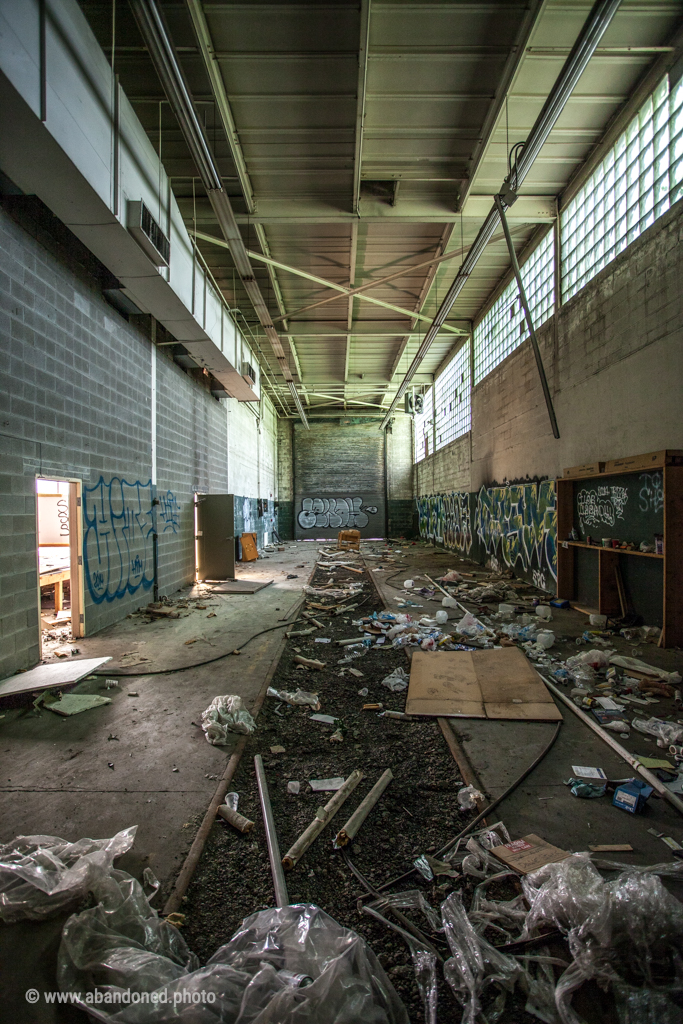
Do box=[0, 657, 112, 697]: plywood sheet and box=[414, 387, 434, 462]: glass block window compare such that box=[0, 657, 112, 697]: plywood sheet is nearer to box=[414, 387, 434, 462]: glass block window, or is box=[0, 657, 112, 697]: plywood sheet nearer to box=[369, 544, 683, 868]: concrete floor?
box=[369, 544, 683, 868]: concrete floor

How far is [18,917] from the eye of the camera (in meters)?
1.68

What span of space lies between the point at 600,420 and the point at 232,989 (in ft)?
22.1

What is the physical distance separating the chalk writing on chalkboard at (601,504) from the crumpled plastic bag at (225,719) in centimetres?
513

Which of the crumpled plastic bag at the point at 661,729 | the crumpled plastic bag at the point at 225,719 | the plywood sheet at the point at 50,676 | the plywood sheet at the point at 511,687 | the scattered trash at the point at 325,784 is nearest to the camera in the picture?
the scattered trash at the point at 325,784

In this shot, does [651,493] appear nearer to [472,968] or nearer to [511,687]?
[511,687]

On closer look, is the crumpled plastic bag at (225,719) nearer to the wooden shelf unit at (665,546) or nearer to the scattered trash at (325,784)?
the scattered trash at (325,784)

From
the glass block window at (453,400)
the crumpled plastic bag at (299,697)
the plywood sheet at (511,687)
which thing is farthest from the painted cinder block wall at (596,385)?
the crumpled plastic bag at (299,697)

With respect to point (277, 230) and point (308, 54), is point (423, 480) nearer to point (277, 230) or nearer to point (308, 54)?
point (277, 230)

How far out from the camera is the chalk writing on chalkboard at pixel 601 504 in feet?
18.8

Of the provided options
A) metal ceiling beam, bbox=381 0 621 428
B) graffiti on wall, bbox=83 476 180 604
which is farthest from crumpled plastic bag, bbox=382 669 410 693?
metal ceiling beam, bbox=381 0 621 428

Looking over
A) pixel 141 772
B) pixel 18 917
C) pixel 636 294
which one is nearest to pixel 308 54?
pixel 636 294

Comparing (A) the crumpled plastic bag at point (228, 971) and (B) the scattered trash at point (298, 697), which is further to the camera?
(B) the scattered trash at point (298, 697)

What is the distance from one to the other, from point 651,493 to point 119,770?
5767 mm

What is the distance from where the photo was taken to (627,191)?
5.68m
